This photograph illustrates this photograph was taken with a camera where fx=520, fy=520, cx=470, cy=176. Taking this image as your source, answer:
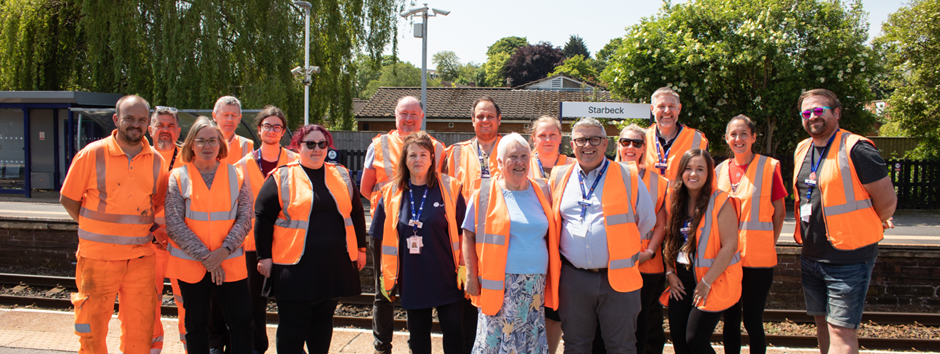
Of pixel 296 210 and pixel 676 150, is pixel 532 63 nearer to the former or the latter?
pixel 676 150

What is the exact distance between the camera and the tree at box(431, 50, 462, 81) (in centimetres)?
10988

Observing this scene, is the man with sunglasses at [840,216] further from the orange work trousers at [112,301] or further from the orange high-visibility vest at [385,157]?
the orange work trousers at [112,301]

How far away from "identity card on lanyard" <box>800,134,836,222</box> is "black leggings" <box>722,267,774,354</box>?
473 mm

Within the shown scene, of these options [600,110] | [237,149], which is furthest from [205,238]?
[600,110]

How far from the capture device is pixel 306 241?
351cm

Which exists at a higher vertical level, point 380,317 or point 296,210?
point 296,210

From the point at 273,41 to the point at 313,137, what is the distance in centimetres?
1426

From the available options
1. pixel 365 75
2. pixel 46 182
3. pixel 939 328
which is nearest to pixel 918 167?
pixel 939 328

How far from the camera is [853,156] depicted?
355 centimetres

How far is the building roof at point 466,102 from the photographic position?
98.0 feet

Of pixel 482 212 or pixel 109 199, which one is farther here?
pixel 109 199

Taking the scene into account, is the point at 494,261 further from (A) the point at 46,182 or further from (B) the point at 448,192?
(A) the point at 46,182

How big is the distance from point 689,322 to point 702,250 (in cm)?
51

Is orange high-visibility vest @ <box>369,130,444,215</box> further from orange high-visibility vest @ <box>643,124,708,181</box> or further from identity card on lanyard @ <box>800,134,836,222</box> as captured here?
identity card on lanyard @ <box>800,134,836,222</box>
